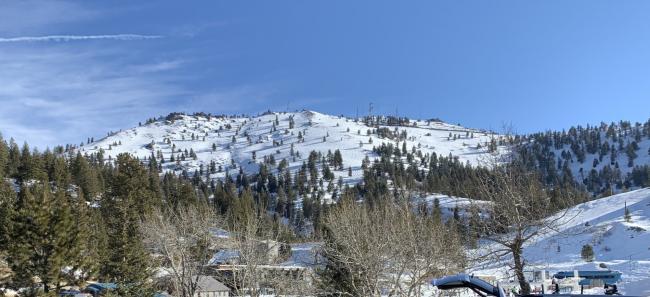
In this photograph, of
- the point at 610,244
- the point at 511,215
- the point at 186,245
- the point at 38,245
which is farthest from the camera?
the point at 610,244

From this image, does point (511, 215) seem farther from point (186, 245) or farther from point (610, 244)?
point (610, 244)

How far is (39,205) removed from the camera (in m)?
36.8

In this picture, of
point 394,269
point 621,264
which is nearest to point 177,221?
point 394,269

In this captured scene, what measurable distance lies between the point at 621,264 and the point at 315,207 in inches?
3722

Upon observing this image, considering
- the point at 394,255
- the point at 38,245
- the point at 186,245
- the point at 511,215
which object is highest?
the point at 511,215

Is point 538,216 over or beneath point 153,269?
over

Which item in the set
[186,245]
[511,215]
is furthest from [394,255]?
[186,245]

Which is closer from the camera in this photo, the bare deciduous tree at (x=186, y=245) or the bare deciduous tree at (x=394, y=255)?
the bare deciduous tree at (x=394, y=255)

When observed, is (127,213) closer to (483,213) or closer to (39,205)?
(39,205)

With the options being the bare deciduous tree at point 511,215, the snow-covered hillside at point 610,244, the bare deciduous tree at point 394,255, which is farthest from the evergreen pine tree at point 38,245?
the snow-covered hillside at point 610,244

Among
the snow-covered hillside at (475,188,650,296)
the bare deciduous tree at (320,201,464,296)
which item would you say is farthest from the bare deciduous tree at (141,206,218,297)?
the snow-covered hillside at (475,188,650,296)

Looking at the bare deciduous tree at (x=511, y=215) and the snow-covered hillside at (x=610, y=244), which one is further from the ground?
the bare deciduous tree at (x=511, y=215)

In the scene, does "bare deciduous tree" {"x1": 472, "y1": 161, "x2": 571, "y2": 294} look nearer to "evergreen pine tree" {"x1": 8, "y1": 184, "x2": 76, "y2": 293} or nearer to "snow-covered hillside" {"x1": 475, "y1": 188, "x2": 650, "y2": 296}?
"evergreen pine tree" {"x1": 8, "y1": 184, "x2": 76, "y2": 293}

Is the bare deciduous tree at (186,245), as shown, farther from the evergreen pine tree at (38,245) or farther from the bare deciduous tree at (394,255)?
the bare deciduous tree at (394,255)
